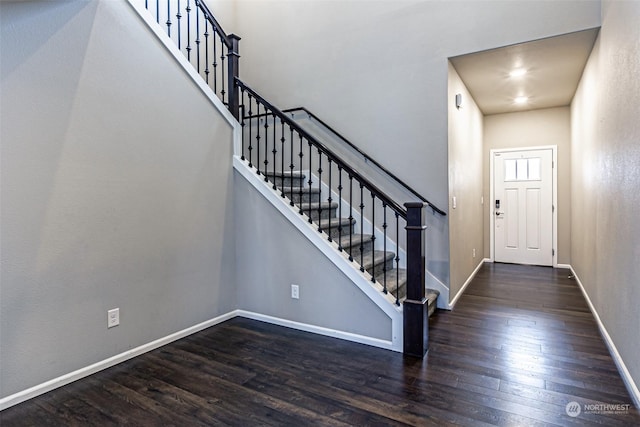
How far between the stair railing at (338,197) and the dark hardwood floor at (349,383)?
0.45 m

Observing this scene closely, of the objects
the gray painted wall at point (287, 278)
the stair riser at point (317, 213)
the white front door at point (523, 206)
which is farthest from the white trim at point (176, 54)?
the white front door at point (523, 206)

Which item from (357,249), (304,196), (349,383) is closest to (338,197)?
(304,196)

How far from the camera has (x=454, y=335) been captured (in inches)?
116

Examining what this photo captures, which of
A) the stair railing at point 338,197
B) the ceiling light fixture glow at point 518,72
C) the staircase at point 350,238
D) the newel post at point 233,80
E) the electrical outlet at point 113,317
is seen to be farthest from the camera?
the ceiling light fixture glow at point 518,72

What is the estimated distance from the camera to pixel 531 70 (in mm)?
3852

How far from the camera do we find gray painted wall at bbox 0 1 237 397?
201 centimetres

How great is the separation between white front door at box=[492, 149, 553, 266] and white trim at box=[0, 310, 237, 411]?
16.4 feet

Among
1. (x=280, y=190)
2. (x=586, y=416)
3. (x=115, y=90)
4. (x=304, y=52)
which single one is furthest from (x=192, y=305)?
(x=304, y=52)

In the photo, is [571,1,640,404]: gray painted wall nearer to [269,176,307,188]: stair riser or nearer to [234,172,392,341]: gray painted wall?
[234,172,392,341]: gray painted wall

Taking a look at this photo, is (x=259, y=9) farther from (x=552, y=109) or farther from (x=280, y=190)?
(x=552, y=109)

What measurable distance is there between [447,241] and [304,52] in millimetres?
Result: 2781

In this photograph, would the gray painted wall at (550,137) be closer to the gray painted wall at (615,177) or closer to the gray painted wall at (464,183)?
the gray painted wall at (464,183)

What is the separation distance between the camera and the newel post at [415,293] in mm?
2551

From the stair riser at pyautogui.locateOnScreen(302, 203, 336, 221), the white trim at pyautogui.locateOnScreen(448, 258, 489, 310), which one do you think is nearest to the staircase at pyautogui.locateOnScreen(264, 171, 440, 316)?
the stair riser at pyautogui.locateOnScreen(302, 203, 336, 221)
